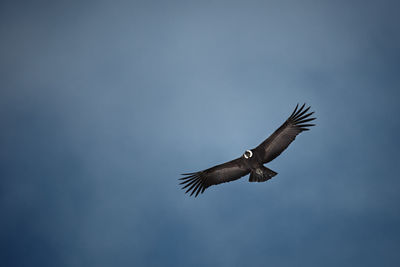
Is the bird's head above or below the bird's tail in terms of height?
above

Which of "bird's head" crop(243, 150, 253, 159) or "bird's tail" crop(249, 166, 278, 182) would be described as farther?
"bird's head" crop(243, 150, 253, 159)

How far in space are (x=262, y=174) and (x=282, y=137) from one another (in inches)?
78.0

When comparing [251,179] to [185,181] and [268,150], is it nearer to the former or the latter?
[268,150]

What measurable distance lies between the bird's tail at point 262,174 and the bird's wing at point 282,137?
55 centimetres

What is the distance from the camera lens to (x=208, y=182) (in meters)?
18.2

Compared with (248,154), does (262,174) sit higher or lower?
lower

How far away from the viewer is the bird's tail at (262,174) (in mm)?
16688

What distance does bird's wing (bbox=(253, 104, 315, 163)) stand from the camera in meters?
16.8

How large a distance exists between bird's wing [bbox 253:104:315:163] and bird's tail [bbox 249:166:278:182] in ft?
1.80

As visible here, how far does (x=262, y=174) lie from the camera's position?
1683 cm

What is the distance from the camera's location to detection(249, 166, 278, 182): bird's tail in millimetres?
16688

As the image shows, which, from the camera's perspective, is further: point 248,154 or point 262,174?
point 248,154

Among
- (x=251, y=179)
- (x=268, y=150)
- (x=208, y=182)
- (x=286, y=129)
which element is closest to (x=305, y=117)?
(x=286, y=129)

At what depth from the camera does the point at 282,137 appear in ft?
56.1
